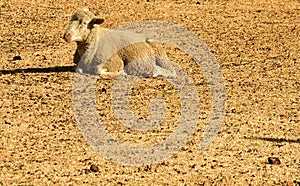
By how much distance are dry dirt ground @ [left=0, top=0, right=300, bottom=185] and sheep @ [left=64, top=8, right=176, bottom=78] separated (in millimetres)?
296

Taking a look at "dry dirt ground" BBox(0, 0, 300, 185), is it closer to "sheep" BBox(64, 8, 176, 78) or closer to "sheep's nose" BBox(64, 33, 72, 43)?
"sheep" BBox(64, 8, 176, 78)

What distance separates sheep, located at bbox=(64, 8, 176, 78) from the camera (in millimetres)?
12734

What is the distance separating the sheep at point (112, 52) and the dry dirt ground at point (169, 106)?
0.30 metres

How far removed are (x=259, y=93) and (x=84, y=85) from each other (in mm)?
2256

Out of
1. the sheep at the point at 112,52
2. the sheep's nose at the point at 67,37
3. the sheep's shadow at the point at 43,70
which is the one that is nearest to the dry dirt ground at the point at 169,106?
the sheep's shadow at the point at 43,70

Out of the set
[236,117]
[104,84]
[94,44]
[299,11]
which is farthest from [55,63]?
[299,11]

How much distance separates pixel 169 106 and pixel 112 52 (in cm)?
220

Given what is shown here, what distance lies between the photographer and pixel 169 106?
10.9 m

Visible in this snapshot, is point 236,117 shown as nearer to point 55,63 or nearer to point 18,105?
point 18,105

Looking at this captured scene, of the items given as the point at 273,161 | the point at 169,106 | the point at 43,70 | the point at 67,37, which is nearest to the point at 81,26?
the point at 67,37

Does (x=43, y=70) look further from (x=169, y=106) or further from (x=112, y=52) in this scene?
(x=169, y=106)

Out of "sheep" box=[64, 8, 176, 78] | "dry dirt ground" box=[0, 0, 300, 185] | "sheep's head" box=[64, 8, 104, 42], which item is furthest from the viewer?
"sheep's head" box=[64, 8, 104, 42]

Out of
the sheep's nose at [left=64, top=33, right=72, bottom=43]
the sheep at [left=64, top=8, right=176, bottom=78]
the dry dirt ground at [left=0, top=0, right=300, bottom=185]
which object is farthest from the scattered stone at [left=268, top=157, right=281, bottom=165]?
the sheep's nose at [left=64, top=33, right=72, bottom=43]

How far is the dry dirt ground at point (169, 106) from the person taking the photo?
838 centimetres
